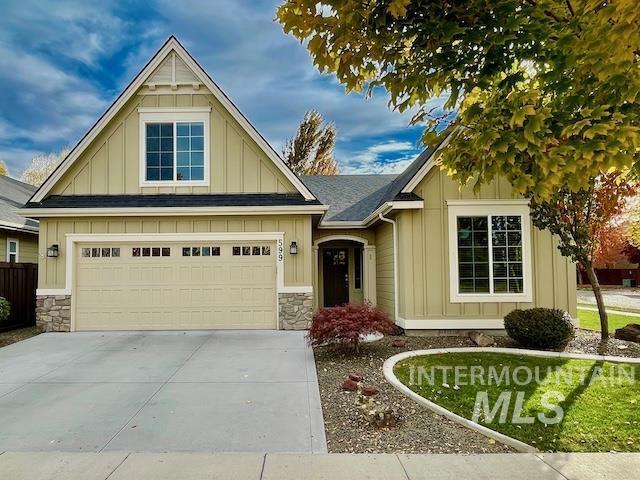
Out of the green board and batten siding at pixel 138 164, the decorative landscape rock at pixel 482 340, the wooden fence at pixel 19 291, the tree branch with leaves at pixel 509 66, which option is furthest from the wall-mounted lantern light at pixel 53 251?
the decorative landscape rock at pixel 482 340

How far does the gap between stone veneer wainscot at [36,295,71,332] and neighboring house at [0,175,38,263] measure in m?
3.02

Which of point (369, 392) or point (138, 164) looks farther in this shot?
point (138, 164)

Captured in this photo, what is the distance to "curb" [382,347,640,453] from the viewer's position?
4.39 metres

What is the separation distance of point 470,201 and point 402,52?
6.16 m

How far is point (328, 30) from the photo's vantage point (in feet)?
13.2

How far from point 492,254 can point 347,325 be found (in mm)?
4341

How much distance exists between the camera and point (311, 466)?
12.9 feet

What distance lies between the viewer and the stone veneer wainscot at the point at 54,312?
10539 millimetres

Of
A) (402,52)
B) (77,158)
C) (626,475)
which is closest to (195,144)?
(77,158)

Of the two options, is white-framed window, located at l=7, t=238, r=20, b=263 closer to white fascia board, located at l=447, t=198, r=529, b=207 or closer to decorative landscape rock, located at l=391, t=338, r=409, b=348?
decorative landscape rock, located at l=391, t=338, r=409, b=348

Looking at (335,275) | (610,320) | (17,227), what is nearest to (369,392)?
(335,275)

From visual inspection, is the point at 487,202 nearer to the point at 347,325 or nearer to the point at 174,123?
the point at 347,325

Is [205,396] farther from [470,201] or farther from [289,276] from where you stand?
[470,201]

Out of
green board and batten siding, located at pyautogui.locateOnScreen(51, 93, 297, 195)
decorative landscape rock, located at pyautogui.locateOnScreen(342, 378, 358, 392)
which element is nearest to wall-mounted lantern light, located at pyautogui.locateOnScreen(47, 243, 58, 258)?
green board and batten siding, located at pyautogui.locateOnScreen(51, 93, 297, 195)
